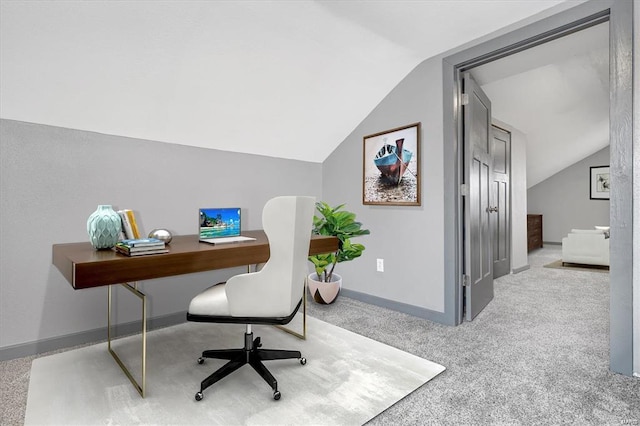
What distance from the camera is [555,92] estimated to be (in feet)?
12.7

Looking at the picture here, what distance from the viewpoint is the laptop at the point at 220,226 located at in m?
2.08

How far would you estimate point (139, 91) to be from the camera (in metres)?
2.13

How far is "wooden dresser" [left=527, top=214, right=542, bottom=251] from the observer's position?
21.4 ft

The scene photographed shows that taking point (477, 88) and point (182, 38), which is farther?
point (477, 88)

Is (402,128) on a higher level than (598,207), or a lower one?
higher

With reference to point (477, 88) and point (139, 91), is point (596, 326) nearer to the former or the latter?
point (477, 88)

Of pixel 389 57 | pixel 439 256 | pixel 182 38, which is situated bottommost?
pixel 439 256

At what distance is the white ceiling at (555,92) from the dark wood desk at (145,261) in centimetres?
244

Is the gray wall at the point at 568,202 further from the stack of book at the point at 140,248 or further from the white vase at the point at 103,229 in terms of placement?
the white vase at the point at 103,229

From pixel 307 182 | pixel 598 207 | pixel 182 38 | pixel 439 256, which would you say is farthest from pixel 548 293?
pixel 598 207

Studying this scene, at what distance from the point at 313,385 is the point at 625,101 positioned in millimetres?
2188

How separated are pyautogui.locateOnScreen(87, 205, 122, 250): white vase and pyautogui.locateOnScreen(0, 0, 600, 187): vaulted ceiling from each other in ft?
2.80

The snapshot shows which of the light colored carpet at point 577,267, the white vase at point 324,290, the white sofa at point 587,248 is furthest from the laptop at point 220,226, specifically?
the white sofa at point 587,248

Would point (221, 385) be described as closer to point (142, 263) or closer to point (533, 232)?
point (142, 263)
